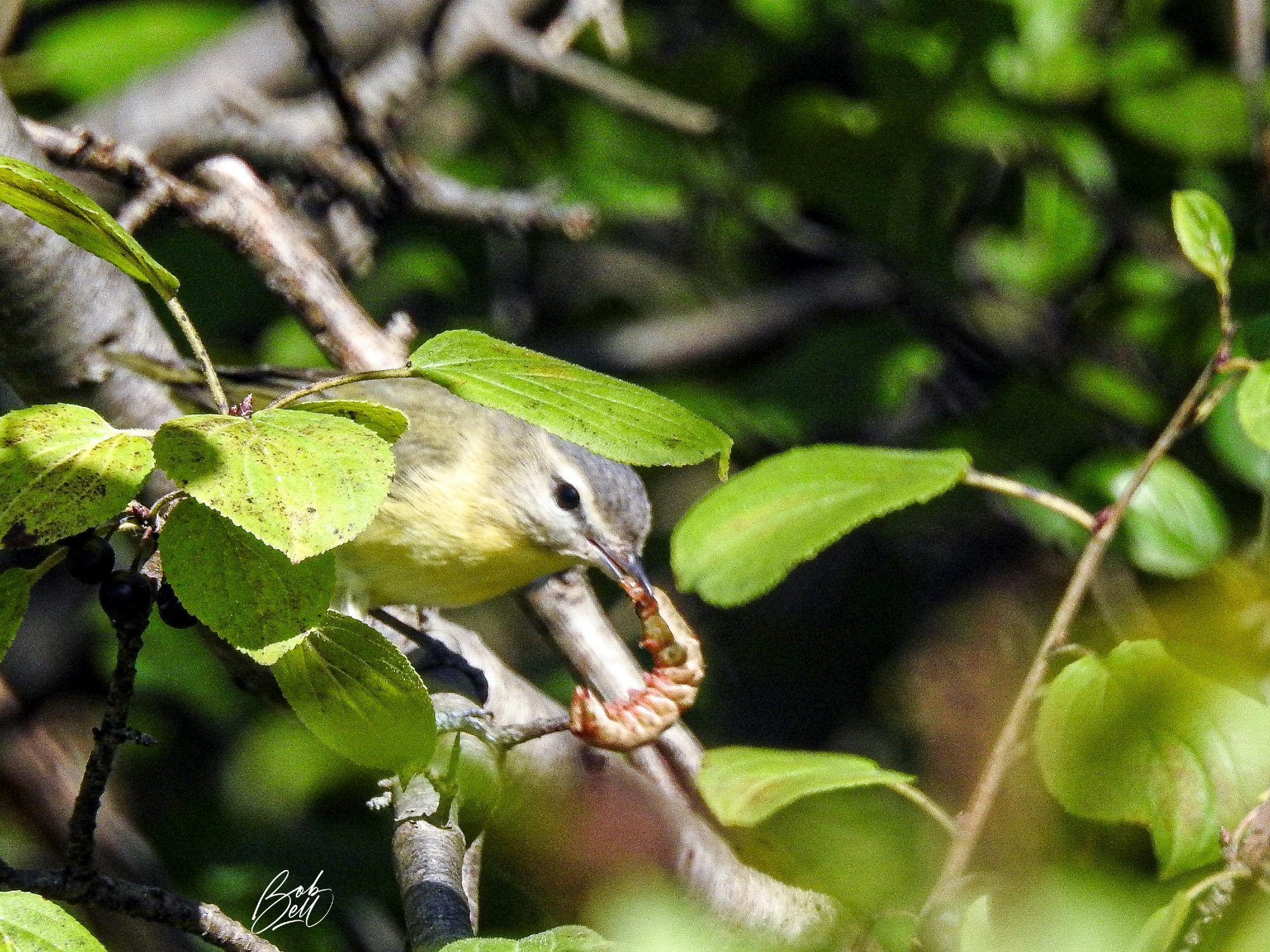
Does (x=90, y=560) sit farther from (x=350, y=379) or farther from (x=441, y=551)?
(x=441, y=551)

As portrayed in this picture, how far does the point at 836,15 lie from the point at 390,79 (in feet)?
5.38

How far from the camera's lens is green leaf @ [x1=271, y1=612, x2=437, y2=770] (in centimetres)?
151

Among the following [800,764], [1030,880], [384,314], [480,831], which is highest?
[800,764]

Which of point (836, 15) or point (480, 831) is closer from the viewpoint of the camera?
point (480, 831)

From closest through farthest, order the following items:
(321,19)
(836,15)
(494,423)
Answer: (321,19)
(494,423)
(836,15)

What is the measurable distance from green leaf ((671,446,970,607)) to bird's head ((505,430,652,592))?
1.13 m

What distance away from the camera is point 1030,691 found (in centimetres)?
189

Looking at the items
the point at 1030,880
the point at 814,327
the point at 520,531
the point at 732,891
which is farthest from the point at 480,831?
the point at 814,327

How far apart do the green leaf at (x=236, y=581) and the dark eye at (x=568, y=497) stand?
2005 mm

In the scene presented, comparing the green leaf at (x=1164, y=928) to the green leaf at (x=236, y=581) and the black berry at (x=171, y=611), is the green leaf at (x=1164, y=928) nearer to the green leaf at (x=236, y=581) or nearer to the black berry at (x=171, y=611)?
the green leaf at (x=236, y=581)

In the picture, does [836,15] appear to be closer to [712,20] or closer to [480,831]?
[712,20]

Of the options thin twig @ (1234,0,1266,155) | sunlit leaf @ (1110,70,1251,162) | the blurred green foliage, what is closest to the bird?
the blurred green foliage

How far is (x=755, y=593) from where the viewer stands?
1.89 meters
